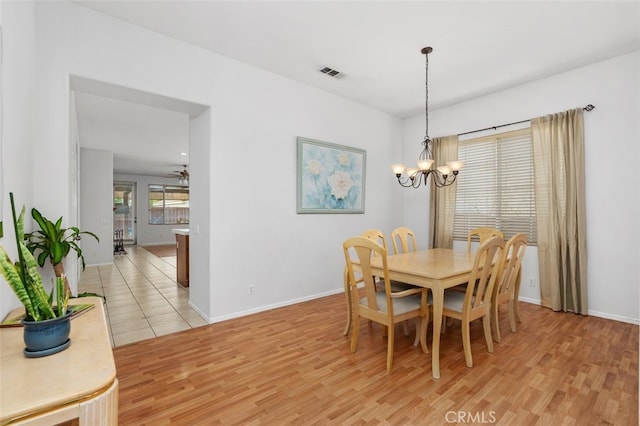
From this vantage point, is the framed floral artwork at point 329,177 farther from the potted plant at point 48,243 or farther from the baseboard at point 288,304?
the potted plant at point 48,243

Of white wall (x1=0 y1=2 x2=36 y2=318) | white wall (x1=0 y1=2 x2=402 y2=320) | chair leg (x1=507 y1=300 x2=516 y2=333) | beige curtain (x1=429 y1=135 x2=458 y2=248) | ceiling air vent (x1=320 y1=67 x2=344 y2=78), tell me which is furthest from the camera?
beige curtain (x1=429 y1=135 x2=458 y2=248)

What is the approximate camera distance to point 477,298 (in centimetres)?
242

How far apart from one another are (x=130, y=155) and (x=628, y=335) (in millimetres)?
9685

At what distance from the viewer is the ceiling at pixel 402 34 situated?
8.19 ft


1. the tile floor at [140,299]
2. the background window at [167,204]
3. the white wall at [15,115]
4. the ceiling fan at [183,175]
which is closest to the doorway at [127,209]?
the background window at [167,204]

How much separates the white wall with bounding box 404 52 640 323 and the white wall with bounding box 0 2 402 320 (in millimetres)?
2706

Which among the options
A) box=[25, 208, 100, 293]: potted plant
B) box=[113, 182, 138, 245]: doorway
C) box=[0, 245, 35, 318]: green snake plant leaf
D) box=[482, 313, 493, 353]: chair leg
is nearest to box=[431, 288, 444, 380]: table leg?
box=[482, 313, 493, 353]: chair leg

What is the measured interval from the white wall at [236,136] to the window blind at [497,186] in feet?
4.74

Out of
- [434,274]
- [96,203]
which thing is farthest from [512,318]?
[96,203]

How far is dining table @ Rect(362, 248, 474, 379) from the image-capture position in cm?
221

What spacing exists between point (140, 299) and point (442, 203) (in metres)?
4.69

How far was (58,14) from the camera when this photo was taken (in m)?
2.38

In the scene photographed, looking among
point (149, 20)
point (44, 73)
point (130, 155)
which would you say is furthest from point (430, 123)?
point (130, 155)

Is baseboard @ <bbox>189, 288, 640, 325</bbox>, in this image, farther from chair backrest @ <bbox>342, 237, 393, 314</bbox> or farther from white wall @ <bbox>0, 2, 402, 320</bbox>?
chair backrest @ <bbox>342, 237, 393, 314</bbox>
